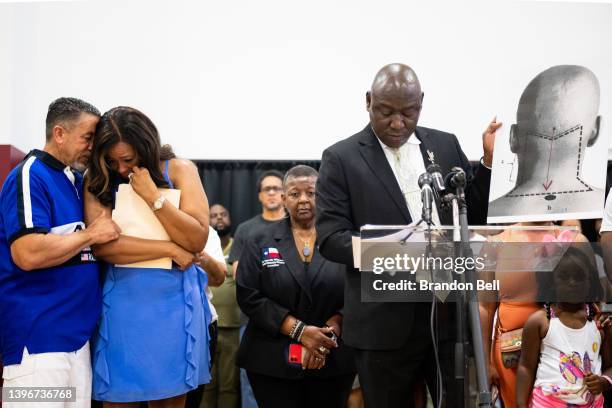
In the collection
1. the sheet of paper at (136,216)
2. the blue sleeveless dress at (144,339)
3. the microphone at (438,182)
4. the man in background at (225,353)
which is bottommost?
the man in background at (225,353)

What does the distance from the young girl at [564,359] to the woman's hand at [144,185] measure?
2.07 m

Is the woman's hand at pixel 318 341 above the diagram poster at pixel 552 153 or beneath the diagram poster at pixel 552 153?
beneath

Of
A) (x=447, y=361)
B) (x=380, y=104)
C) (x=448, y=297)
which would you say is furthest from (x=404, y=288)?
(x=380, y=104)

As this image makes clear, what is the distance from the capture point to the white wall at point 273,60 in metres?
5.94

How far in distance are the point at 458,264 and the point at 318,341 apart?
58.3 inches

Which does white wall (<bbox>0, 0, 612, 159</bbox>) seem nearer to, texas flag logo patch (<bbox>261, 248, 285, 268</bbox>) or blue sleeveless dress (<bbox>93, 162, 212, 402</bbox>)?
texas flag logo patch (<bbox>261, 248, 285, 268</bbox>)

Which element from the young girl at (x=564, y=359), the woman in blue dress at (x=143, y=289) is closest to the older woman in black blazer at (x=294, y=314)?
the woman in blue dress at (x=143, y=289)

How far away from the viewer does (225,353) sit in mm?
5633

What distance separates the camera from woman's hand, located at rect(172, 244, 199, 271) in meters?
3.00

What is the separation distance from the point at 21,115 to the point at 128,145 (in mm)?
2790

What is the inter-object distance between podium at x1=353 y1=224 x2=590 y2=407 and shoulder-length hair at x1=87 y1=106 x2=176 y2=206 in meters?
1.02

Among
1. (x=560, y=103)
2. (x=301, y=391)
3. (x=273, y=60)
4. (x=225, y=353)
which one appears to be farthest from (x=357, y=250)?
(x=273, y=60)

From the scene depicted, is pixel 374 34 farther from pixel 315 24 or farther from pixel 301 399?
pixel 301 399

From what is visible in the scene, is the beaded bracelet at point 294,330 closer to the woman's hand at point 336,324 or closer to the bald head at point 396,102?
the woman's hand at point 336,324
